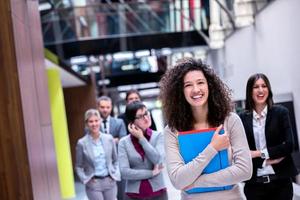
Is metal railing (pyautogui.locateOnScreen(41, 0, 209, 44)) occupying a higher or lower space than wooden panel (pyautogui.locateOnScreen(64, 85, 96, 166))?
higher

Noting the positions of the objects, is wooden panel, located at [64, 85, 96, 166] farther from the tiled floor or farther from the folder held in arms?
the folder held in arms

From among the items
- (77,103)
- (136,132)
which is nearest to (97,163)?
(136,132)

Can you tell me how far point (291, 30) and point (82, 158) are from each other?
13.2 feet

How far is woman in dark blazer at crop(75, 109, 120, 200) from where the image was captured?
487 centimetres

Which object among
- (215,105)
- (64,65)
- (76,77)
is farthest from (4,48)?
(76,77)

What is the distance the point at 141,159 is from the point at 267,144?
3.50 ft

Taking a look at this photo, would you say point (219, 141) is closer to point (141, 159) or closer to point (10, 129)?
point (141, 159)

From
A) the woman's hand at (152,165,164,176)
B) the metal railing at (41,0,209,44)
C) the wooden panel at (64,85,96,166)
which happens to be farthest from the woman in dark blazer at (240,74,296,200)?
the wooden panel at (64,85,96,166)

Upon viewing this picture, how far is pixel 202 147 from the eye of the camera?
2.21 metres

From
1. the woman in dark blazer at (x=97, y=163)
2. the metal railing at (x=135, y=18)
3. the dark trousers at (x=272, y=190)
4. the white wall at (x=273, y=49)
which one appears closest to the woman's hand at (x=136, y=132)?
the dark trousers at (x=272, y=190)

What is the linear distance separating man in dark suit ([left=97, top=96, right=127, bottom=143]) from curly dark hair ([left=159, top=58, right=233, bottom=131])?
3135 millimetres

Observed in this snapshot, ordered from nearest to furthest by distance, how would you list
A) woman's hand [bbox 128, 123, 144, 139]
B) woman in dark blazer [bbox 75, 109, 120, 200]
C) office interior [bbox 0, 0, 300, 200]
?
office interior [bbox 0, 0, 300, 200]
woman's hand [bbox 128, 123, 144, 139]
woman in dark blazer [bbox 75, 109, 120, 200]

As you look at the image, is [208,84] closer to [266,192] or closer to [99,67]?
[266,192]

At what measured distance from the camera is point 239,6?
9359 millimetres
